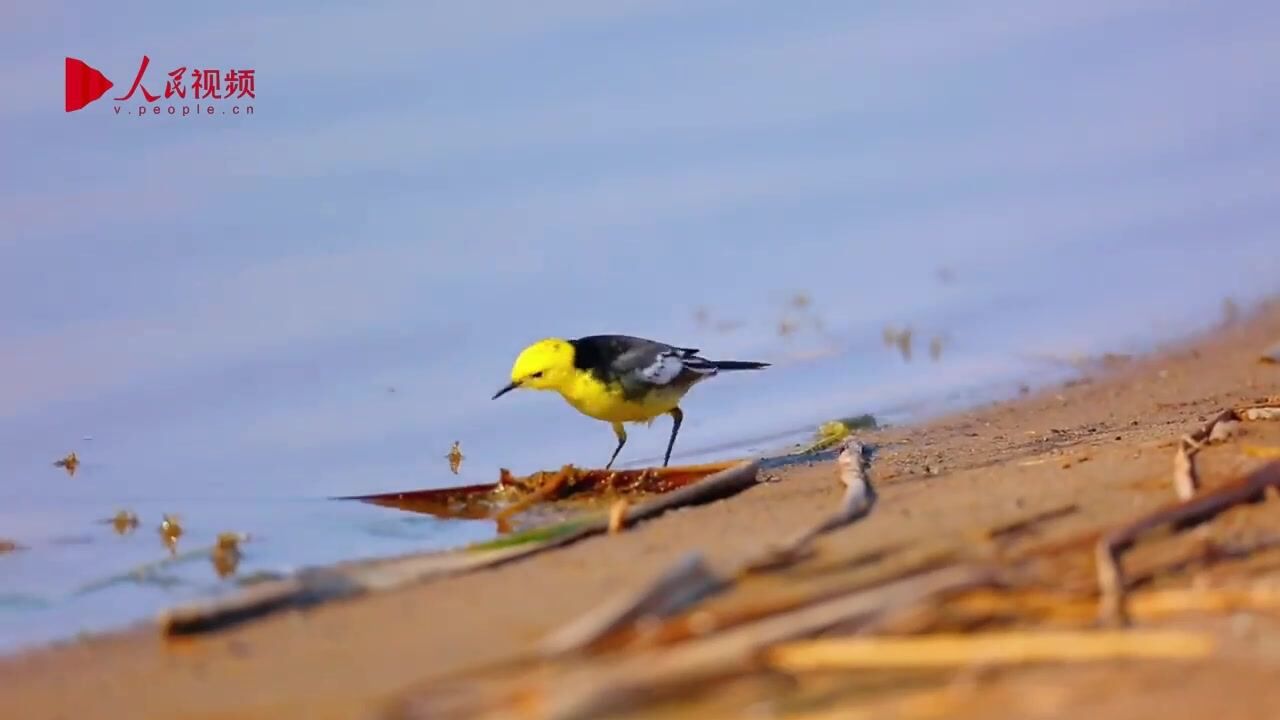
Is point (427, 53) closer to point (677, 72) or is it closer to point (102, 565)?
point (677, 72)

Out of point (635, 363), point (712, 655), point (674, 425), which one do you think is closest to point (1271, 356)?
point (674, 425)

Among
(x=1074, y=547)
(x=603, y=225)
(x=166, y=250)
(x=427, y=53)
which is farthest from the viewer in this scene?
(x=427, y=53)

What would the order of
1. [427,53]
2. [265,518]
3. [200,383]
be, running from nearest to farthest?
[265,518]
[200,383]
[427,53]

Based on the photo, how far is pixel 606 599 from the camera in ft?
17.5

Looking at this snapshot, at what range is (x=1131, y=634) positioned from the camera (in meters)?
4.38

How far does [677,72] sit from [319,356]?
6491mm

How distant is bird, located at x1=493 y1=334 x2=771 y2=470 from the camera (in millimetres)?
9422

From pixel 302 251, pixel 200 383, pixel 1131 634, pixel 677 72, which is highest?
pixel 677 72

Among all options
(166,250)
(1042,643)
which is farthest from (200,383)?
(1042,643)

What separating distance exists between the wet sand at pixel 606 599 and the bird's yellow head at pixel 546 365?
5.34ft

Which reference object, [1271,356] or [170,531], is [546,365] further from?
[1271,356]

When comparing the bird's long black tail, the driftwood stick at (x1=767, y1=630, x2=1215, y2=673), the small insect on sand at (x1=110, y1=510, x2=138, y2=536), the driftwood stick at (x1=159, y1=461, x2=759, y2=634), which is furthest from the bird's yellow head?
the driftwood stick at (x1=767, y1=630, x2=1215, y2=673)

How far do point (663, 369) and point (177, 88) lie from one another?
16.5ft

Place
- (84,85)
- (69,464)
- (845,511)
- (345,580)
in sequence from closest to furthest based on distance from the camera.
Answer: (345,580), (845,511), (69,464), (84,85)
